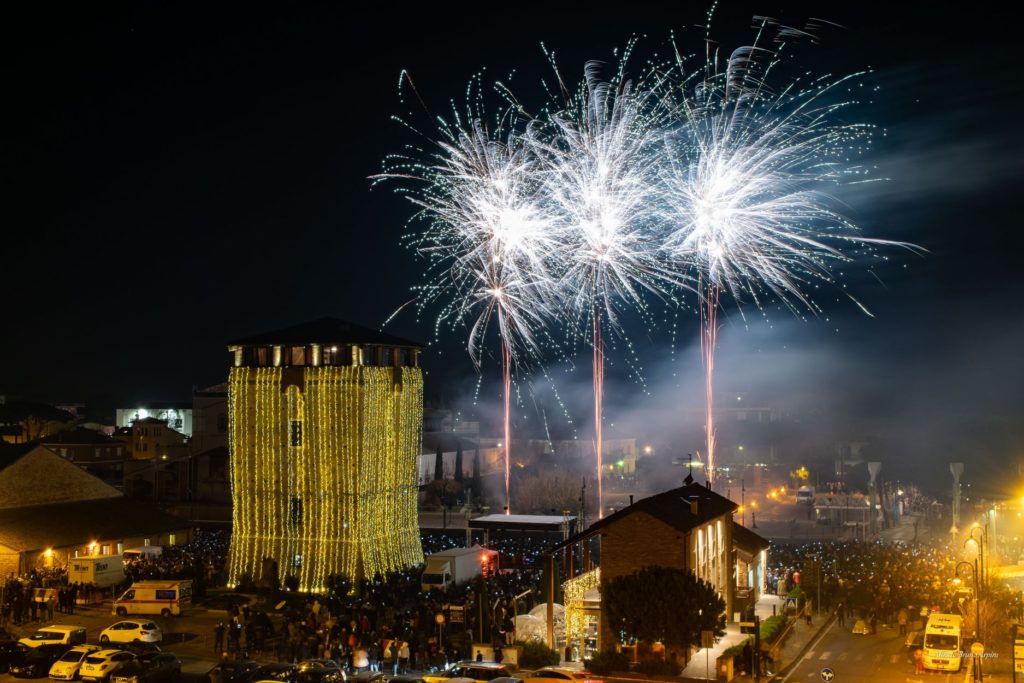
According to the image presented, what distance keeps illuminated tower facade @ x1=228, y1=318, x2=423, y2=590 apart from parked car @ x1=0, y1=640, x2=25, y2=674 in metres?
12.0

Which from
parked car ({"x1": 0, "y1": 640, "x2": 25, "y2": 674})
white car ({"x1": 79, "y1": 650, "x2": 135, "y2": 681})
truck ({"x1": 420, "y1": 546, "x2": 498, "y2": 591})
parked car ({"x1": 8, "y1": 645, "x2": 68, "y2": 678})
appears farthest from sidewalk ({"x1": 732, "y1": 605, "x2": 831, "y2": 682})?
parked car ({"x1": 0, "y1": 640, "x2": 25, "y2": 674})

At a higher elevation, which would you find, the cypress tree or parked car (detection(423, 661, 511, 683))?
the cypress tree

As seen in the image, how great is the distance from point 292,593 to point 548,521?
1268cm

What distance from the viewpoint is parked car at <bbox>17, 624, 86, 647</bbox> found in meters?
24.3

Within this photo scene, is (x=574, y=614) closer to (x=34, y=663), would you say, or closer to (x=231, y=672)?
(x=231, y=672)

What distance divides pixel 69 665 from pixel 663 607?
1383cm

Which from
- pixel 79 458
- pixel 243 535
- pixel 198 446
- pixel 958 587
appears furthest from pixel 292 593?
pixel 79 458

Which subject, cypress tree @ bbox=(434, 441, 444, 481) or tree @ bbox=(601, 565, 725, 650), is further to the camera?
cypress tree @ bbox=(434, 441, 444, 481)

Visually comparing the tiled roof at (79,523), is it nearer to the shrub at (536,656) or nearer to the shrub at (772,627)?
the shrub at (536,656)

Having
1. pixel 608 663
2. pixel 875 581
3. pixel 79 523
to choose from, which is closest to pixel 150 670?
A: pixel 608 663

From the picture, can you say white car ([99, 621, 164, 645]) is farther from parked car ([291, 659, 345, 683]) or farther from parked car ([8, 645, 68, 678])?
parked car ([291, 659, 345, 683])

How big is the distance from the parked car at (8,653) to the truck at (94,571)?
10003 millimetres

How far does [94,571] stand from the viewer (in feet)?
109

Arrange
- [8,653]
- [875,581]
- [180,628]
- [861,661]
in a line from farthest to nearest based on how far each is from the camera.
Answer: [875,581] < [180,628] < [861,661] < [8,653]
